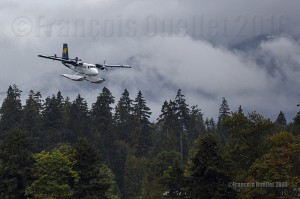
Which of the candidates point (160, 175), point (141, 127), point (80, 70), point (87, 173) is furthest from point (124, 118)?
point (87, 173)

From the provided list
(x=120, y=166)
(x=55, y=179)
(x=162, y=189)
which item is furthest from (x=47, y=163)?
(x=120, y=166)

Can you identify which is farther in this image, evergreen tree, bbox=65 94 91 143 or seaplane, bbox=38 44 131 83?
evergreen tree, bbox=65 94 91 143

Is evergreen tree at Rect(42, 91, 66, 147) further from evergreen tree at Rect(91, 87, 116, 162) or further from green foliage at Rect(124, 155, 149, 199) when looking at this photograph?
green foliage at Rect(124, 155, 149, 199)

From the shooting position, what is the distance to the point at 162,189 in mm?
89812

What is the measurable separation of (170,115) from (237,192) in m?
94.4

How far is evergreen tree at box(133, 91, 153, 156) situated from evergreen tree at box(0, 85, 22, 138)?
3281 cm

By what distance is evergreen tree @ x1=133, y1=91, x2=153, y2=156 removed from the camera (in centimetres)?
14475

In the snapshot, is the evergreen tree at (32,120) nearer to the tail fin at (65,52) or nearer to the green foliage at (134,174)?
the green foliage at (134,174)

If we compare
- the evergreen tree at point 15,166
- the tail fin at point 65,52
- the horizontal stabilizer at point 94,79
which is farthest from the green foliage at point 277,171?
the tail fin at point 65,52

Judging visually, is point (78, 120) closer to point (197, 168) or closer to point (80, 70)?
point (80, 70)

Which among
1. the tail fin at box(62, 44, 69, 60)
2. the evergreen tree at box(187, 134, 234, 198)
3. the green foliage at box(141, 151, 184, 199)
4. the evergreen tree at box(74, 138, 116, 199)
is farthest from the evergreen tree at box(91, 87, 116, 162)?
the evergreen tree at box(187, 134, 234, 198)

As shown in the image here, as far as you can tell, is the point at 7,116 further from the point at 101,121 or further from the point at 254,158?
the point at 254,158

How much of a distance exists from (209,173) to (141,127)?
96.8 meters

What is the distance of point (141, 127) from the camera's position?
508 feet
